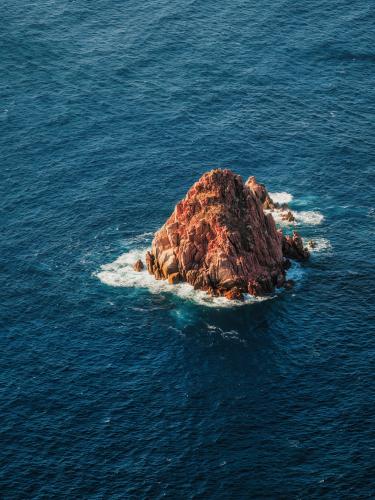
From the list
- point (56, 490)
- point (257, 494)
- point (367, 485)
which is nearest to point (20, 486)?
point (56, 490)

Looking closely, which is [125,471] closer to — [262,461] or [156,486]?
[156,486]

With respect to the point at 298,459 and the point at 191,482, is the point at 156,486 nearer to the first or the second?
the point at 191,482

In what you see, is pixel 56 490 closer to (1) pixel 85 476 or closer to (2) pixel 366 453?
(1) pixel 85 476

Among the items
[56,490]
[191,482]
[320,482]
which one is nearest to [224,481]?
[191,482]

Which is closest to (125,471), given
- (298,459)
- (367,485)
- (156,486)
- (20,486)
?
(156,486)

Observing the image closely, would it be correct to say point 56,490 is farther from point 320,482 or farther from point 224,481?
point 320,482

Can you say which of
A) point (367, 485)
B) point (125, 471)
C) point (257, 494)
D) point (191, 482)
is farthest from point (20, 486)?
point (367, 485)
